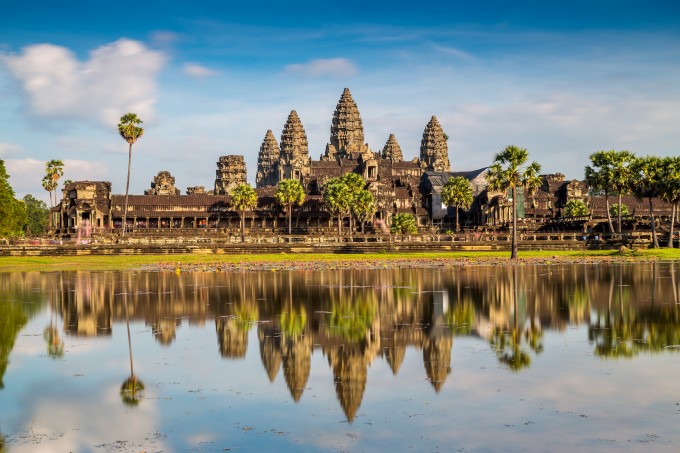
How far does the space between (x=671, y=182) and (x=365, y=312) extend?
236ft

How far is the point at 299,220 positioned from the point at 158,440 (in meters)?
152

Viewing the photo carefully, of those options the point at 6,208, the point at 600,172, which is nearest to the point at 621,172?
the point at 600,172

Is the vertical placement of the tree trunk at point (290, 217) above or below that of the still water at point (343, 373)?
above

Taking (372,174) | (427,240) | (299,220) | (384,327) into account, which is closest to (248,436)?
(384,327)

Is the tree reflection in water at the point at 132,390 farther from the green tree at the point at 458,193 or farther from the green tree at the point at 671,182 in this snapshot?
the green tree at the point at 458,193

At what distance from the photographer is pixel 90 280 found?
186 feet

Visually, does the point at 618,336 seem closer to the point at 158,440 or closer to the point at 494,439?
the point at 494,439

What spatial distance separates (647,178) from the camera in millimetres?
102625

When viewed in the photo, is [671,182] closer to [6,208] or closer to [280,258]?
[280,258]

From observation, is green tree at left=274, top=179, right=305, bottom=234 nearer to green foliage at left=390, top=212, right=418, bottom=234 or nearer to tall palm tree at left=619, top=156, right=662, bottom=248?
green foliage at left=390, top=212, right=418, bottom=234

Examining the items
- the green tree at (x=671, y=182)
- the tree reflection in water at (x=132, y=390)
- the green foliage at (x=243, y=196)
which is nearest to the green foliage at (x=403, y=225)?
the green foliage at (x=243, y=196)

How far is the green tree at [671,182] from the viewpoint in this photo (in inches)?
3794

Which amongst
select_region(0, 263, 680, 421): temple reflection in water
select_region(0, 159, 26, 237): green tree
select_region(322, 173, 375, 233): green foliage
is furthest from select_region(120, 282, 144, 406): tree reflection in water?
select_region(322, 173, 375, 233): green foliage

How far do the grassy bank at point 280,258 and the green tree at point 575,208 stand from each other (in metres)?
74.0
